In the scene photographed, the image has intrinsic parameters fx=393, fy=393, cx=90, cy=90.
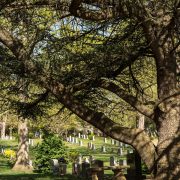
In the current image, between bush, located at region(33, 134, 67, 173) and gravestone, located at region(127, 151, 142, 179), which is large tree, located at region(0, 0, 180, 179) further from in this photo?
bush, located at region(33, 134, 67, 173)

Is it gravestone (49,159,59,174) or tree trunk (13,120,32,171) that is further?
tree trunk (13,120,32,171)

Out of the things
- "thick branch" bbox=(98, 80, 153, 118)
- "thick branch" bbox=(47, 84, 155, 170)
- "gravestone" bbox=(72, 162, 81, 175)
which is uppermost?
"thick branch" bbox=(98, 80, 153, 118)

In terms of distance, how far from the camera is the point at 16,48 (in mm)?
6820

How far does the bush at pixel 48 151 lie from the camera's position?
68.2 ft

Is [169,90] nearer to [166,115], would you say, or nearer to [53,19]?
[166,115]

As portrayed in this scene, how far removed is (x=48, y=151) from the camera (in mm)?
21500

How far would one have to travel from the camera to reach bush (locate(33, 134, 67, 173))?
20.8 meters

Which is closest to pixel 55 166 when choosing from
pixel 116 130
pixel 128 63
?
pixel 128 63

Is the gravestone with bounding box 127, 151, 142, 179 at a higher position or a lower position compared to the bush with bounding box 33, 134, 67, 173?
lower

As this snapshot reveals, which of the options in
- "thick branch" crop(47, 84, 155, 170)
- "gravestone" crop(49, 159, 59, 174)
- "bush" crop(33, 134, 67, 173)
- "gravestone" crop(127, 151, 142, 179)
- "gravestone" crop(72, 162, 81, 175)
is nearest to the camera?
"thick branch" crop(47, 84, 155, 170)

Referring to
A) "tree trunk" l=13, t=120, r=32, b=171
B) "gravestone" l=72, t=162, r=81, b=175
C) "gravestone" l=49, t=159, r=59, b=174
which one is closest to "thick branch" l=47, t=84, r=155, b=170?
"gravestone" l=72, t=162, r=81, b=175

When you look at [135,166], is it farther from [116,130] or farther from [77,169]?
[77,169]

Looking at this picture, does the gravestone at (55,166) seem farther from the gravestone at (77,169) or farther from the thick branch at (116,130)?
the thick branch at (116,130)

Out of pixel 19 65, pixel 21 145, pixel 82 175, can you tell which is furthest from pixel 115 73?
pixel 21 145
